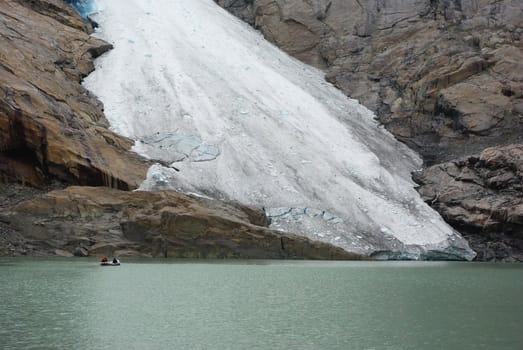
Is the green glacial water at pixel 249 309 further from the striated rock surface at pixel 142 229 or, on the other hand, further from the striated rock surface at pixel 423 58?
the striated rock surface at pixel 423 58

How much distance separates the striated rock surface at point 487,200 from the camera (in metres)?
36.4

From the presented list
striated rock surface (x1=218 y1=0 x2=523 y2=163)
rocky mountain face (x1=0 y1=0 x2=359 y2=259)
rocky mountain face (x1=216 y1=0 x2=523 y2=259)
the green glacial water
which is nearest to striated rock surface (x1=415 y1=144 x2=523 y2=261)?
rocky mountain face (x1=216 y1=0 x2=523 y2=259)

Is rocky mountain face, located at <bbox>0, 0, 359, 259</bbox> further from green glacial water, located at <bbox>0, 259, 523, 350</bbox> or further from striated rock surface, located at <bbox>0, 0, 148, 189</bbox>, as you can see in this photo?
green glacial water, located at <bbox>0, 259, 523, 350</bbox>

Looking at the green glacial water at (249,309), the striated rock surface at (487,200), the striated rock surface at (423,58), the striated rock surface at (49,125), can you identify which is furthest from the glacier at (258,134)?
the green glacial water at (249,309)

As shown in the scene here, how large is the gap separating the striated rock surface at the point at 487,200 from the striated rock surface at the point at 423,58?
471 cm

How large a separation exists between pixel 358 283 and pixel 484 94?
28.1 m

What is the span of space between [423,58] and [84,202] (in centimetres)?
3044

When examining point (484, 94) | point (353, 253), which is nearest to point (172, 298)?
point (353, 253)

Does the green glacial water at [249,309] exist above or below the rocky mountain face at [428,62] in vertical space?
below

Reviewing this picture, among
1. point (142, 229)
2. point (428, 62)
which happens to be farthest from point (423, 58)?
point (142, 229)

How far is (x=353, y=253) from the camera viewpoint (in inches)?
1298

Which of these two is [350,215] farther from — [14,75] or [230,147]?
[14,75]

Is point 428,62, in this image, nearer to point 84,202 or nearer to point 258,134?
point 258,134

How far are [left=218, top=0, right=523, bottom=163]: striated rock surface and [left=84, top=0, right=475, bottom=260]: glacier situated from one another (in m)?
2.26
